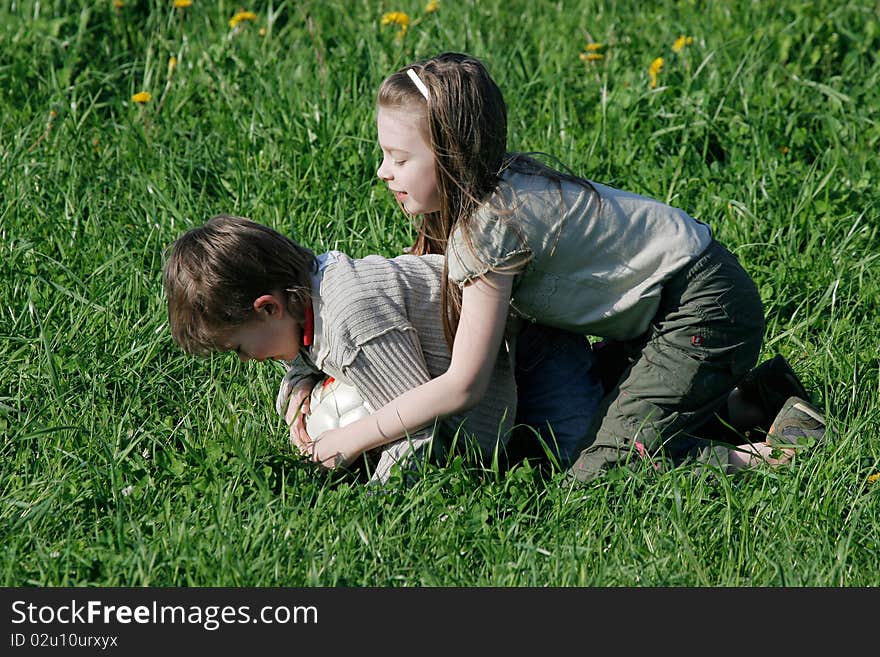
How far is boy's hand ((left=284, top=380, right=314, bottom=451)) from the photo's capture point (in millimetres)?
3080

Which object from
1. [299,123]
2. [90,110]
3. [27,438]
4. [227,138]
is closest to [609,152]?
[299,123]

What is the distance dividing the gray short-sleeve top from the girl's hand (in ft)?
1.70

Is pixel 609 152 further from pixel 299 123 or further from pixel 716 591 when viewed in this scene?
pixel 716 591

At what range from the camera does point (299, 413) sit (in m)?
3.12

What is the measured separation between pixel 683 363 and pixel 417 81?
3.27 ft

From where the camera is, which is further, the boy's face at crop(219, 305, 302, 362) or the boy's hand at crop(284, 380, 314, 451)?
the boy's hand at crop(284, 380, 314, 451)

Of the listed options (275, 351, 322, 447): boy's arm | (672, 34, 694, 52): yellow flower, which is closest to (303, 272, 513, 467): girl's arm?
(275, 351, 322, 447): boy's arm

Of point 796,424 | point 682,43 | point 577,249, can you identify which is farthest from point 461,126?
point 682,43

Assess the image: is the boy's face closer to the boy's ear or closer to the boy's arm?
the boy's ear

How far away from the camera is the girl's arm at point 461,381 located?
2770 mm

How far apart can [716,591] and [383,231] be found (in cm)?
193

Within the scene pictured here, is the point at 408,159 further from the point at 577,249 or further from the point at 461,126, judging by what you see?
the point at 577,249

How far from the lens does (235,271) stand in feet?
9.31

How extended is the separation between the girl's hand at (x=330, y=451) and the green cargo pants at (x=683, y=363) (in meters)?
0.60
